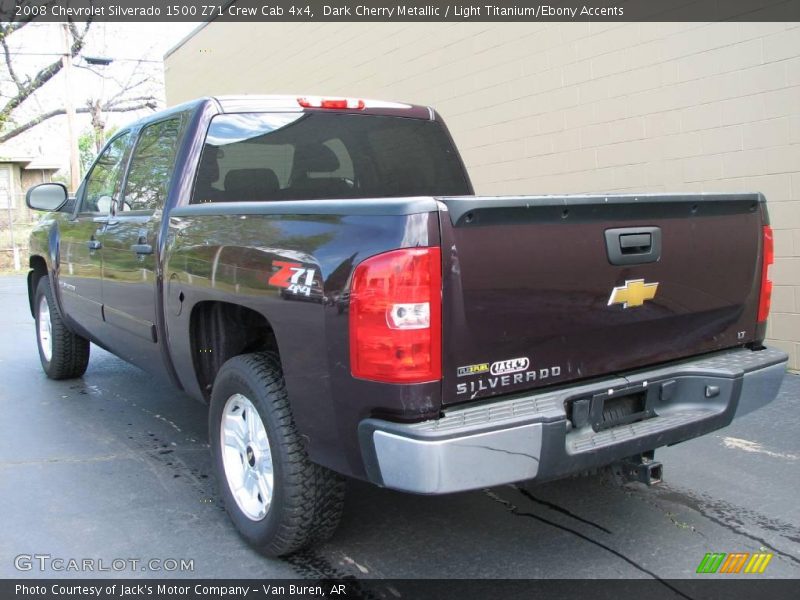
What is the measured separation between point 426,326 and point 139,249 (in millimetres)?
2259

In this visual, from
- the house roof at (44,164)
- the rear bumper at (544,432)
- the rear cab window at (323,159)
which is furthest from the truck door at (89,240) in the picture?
the house roof at (44,164)

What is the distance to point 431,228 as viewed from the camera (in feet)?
8.10

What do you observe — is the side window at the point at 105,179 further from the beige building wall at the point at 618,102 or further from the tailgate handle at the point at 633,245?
the beige building wall at the point at 618,102

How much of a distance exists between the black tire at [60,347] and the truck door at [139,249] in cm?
150

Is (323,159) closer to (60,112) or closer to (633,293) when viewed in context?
(633,293)

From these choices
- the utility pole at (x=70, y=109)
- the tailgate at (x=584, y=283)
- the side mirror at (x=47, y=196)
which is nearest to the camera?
the tailgate at (x=584, y=283)

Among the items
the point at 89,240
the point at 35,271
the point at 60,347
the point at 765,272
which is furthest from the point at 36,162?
the point at 765,272

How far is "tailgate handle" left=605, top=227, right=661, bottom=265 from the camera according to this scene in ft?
9.46

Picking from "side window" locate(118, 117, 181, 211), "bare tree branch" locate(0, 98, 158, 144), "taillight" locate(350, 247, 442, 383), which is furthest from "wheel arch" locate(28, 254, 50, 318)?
"bare tree branch" locate(0, 98, 158, 144)

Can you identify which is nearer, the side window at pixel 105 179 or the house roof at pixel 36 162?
the side window at pixel 105 179

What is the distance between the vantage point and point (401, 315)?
8.11 ft

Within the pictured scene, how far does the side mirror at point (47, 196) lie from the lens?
18.6 feet

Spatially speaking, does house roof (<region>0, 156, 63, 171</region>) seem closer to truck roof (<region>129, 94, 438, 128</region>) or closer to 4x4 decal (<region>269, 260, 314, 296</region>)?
truck roof (<region>129, 94, 438, 128</region>)

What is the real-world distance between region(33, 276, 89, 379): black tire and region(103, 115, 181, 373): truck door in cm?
150
